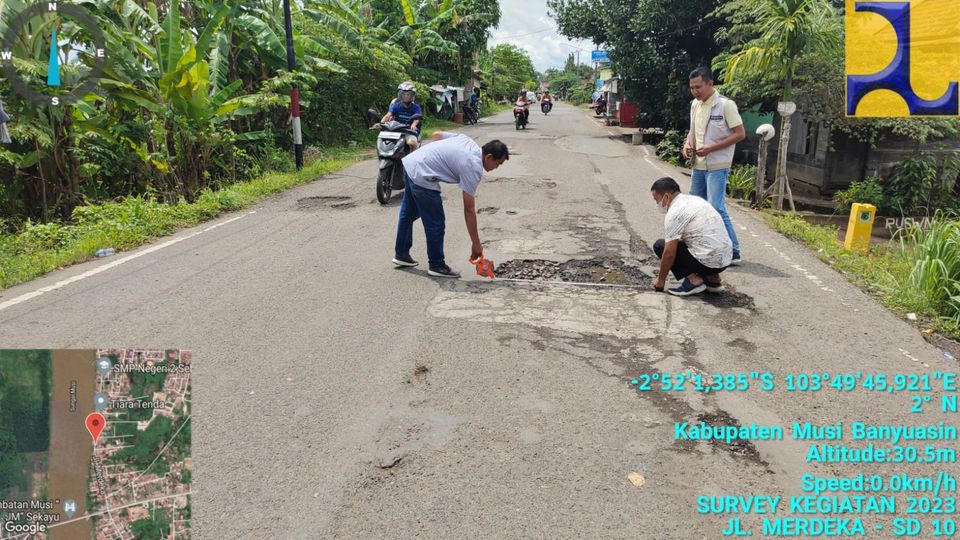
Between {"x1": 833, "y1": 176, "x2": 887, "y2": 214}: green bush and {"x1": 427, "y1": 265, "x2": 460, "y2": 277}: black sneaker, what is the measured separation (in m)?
9.28

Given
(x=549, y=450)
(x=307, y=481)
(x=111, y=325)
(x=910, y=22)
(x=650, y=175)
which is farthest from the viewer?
(x=650, y=175)

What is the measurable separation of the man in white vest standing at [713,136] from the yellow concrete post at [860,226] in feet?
5.67

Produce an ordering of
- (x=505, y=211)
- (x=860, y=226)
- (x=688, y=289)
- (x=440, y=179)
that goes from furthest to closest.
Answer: (x=505, y=211), (x=860, y=226), (x=440, y=179), (x=688, y=289)

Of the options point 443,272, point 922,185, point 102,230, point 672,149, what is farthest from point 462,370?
point 672,149

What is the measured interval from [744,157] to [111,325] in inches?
669

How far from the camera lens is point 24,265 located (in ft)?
20.7

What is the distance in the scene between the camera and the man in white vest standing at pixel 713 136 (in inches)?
241

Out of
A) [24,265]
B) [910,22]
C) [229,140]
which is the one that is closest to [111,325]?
[24,265]

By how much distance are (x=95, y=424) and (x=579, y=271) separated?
198 inches

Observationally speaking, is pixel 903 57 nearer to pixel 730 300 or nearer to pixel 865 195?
pixel 730 300

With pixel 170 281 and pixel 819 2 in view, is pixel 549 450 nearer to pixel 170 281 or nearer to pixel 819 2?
pixel 170 281

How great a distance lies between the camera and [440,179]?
5797 millimetres

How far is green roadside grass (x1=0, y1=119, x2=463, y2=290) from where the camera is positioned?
6.45 meters

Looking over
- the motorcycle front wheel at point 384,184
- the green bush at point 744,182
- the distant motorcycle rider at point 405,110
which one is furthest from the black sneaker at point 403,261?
the green bush at point 744,182
